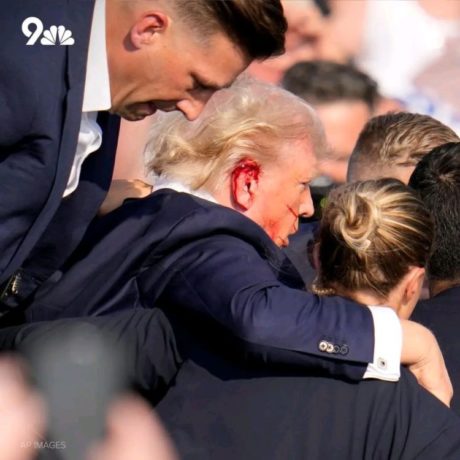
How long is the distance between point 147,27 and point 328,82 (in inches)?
95.0

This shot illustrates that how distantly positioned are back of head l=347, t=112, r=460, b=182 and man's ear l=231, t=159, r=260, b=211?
92 centimetres

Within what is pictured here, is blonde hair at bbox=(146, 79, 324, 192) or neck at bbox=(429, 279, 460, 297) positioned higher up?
blonde hair at bbox=(146, 79, 324, 192)

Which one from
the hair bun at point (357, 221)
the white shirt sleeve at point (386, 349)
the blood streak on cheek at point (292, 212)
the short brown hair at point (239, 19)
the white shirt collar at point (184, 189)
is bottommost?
the white shirt sleeve at point (386, 349)

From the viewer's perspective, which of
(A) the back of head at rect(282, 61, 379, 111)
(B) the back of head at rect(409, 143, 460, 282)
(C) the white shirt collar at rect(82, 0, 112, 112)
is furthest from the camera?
(A) the back of head at rect(282, 61, 379, 111)

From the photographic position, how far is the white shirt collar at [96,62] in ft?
6.94

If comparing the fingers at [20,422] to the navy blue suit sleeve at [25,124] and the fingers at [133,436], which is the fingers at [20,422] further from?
the navy blue suit sleeve at [25,124]

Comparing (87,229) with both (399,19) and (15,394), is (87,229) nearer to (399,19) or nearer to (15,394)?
(15,394)

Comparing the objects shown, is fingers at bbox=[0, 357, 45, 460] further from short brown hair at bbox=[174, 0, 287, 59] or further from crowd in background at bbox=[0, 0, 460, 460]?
short brown hair at bbox=[174, 0, 287, 59]

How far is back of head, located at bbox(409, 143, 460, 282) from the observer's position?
249 cm

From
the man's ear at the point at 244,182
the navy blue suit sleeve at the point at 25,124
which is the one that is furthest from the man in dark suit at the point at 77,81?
the man's ear at the point at 244,182

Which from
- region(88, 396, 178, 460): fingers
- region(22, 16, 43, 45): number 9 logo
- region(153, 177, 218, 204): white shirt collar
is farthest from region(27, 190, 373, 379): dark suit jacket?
region(22, 16, 43, 45): number 9 logo

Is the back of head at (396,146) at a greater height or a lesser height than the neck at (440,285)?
greater

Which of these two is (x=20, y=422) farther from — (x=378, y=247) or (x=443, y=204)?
(x=443, y=204)

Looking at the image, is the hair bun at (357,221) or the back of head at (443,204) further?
the back of head at (443,204)
